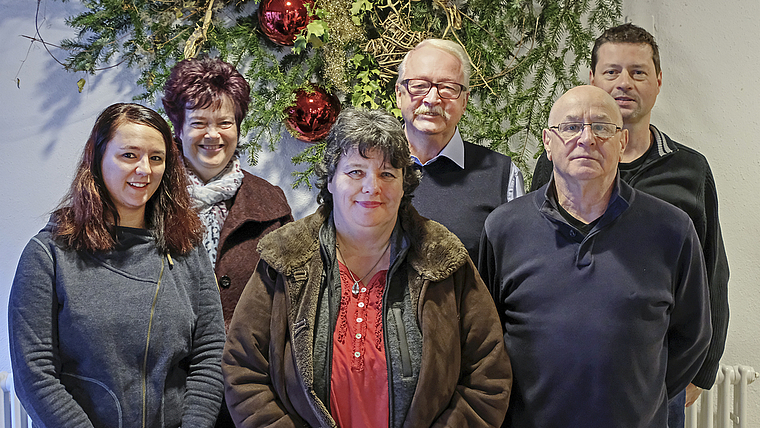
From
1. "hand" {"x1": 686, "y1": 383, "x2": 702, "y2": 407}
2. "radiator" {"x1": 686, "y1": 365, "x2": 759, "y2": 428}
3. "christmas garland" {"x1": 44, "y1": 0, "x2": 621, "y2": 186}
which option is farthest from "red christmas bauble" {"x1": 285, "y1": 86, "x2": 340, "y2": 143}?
"radiator" {"x1": 686, "y1": 365, "x2": 759, "y2": 428}

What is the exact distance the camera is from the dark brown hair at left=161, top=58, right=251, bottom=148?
76.7 inches

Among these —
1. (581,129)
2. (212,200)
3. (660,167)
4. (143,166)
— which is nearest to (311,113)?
(212,200)

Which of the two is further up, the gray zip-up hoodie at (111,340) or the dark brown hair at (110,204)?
the dark brown hair at (110,204)

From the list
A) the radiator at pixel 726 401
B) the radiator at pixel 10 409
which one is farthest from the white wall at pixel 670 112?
the radiator at pixel 10 409

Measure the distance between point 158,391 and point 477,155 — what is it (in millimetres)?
1313

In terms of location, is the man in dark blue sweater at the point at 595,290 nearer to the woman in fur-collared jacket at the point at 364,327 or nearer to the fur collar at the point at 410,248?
the woman in fur-collared jacket at the point at 364,327

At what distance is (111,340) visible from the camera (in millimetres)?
1559

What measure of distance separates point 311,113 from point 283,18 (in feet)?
1.42

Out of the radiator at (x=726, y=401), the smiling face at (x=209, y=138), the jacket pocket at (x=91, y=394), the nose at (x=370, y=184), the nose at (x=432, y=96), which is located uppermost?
the nose at (x=432, y=96)

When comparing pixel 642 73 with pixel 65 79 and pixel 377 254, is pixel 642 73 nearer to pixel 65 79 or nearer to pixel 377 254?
pixel 377 254

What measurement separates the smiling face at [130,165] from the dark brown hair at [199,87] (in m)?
0.30

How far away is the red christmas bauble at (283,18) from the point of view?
8.49 ft

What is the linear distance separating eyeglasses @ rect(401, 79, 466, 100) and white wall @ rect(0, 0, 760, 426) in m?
1.43

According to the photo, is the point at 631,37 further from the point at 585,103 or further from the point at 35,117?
the point at 35,117
